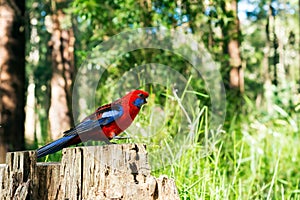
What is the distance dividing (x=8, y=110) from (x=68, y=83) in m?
5.99

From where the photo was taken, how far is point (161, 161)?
4.71 meters

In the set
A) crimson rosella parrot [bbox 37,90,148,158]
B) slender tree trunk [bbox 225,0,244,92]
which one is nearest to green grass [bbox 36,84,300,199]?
crimson rosella parrot [bbox 37,90,148,158]

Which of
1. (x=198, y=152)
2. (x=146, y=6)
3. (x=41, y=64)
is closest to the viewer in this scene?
(x=198, y=152)

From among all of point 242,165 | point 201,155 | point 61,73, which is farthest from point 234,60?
point 201,155

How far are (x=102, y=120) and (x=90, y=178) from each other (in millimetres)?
453

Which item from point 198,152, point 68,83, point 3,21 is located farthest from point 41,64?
point 198,152

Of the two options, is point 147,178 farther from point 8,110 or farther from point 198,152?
point 8,110

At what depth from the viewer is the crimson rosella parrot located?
3547mm

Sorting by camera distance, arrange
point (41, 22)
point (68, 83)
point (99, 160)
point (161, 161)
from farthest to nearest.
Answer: point (41, 22), point (68, 83), point (161, 161), point (99, 160)

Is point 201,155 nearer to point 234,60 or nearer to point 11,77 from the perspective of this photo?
point 11,77

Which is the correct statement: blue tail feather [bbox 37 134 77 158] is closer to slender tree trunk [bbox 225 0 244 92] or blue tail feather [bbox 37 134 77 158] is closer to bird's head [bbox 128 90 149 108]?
bird's head [bbox 128 90 149 108]

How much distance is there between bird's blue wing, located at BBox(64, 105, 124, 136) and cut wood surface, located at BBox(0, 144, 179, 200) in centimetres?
30

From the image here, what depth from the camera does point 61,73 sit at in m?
11.7

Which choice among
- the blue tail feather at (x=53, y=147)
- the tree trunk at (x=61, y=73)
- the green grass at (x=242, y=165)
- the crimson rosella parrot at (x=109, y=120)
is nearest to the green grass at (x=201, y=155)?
the green grass at (x=242, y=165)
